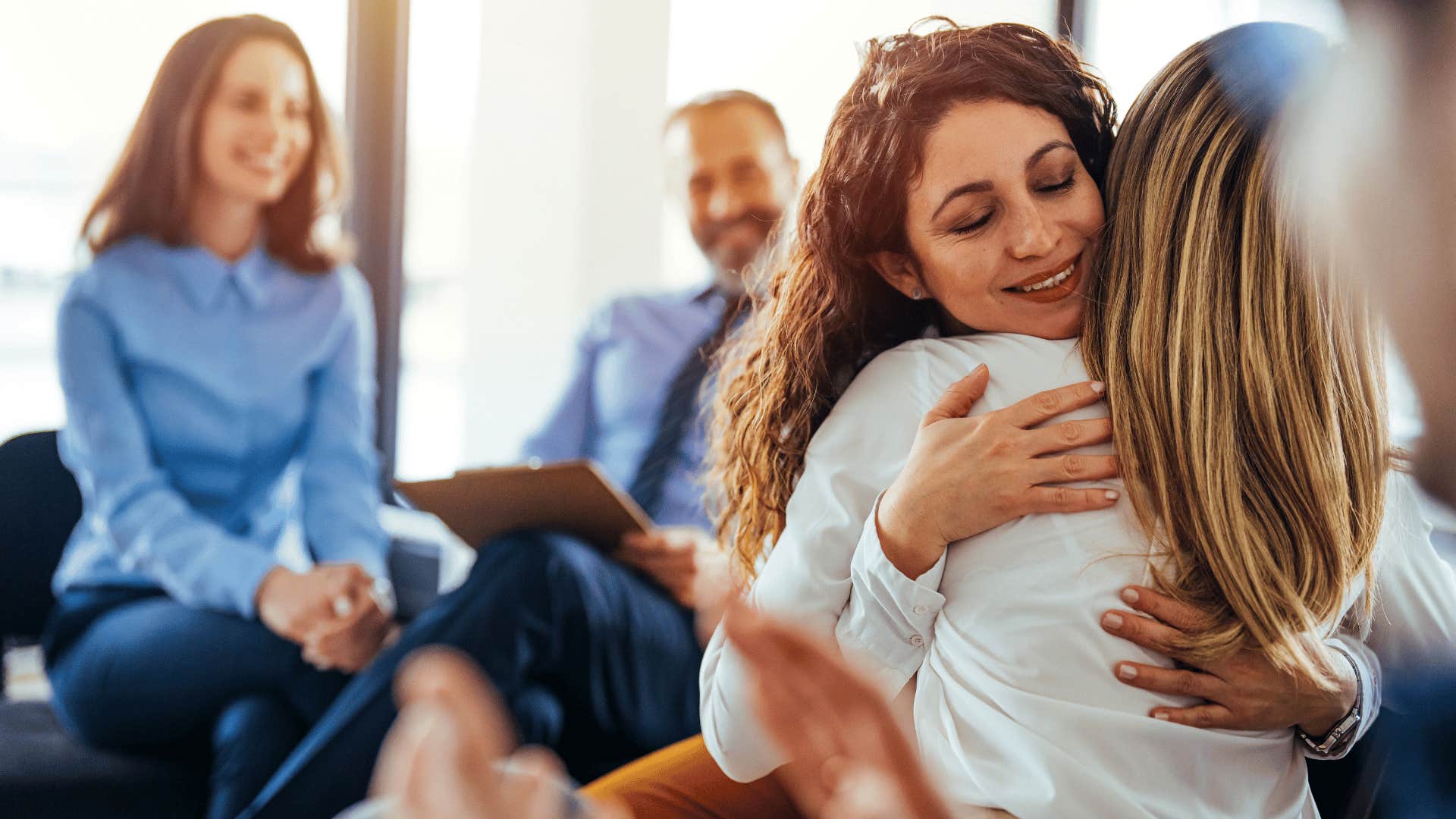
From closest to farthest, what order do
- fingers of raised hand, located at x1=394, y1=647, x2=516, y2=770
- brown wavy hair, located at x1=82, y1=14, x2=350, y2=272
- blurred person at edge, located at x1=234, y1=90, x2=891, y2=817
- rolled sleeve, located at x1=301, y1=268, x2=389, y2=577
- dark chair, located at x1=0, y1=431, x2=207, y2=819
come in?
fingers of raised hand, located at x1=394, y1=647, x2=516, y2=770 < dark chair, located at x1=0, y1=431, x2=207, y2=819 < blurred person at edge, located at x1=234, y1=90, x2=891, y2=817 < brown wavy hair, located at x1=82, y1=14, x2=350, y2=272 < rolled sleeve, located at x1=301, y1=268, x2=389, y2=577

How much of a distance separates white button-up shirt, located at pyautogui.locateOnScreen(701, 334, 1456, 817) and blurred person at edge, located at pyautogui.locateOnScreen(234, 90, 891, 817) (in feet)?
1.19

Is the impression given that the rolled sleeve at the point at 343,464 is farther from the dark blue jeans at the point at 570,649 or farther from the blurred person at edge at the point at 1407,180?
the blurred person at edge at the point at 1407,180

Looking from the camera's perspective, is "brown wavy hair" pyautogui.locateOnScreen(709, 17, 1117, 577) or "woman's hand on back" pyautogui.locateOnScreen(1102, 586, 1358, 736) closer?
"woman's hand on back" pyautogui.locateOnScreen(1102, 586, 1358, 736)

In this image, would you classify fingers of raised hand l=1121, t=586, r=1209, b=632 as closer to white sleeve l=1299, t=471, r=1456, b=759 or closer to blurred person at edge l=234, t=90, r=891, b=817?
white sleeve l=1299, t=471, r=1456, b=759

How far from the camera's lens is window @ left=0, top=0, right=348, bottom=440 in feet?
8.53

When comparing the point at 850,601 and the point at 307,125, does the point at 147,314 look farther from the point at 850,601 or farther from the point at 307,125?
the point at 850,601

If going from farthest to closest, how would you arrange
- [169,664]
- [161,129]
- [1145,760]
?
[161,129]
[169,664]
[1145,760]

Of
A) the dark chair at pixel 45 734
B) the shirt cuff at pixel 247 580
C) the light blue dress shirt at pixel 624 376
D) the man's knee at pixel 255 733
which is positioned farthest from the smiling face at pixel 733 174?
the dark chair at pixel 45 734

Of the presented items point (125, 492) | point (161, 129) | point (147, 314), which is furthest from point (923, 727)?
point (161, 129)

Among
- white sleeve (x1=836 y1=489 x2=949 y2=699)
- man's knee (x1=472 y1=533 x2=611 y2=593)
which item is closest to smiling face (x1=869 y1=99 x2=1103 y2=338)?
white sleeve (x1=836 y1=489 x2=949 y2=699)

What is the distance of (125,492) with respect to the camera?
1.89m

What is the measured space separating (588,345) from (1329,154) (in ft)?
6.56

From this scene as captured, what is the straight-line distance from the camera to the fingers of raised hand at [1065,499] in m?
0.88

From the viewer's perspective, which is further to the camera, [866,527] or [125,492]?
[125,492]
